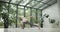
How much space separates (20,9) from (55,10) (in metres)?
0.75

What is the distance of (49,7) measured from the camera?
6.20 feet

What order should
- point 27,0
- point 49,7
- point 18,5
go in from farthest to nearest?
point 49,7
point 27,0
point 18,5

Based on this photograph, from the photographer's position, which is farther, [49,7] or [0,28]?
[49,7]

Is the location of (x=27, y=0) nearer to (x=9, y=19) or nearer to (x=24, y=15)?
(x=24, y=15)

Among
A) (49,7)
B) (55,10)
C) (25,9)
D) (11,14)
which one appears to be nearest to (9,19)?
(11,14)

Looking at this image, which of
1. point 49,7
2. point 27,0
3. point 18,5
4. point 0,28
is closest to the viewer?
point 0,28

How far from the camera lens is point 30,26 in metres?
1.70

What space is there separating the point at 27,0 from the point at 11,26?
52cm

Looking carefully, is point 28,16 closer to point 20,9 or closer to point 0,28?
point 20,9

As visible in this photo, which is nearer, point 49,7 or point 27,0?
point 27,0

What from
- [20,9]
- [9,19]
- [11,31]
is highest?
[20,9]

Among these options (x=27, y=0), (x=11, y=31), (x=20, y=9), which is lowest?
(x=11, y=31)

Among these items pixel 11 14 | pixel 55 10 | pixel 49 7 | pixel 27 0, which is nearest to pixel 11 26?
pixel 11 14

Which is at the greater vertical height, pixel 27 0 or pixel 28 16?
pixel 27 0
